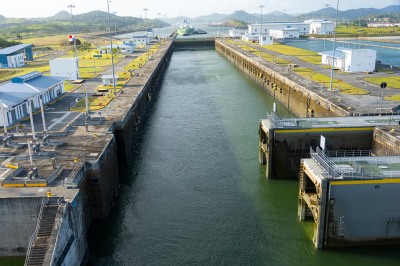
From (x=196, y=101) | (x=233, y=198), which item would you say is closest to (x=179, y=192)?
(x=233, y=198)

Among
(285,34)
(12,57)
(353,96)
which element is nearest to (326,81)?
(353,96)

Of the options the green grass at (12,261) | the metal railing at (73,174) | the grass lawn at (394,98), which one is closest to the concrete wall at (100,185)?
the metal railing at (73,174)

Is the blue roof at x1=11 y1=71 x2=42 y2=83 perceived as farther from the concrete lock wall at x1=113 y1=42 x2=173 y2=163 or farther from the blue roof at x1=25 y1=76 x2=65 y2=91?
the concrete lock wall at x1=113 y1=42 x2=173 y2=163

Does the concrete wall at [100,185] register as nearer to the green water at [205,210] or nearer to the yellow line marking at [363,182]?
the green water at [205,210]

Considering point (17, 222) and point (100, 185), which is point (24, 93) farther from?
point (17, 222)

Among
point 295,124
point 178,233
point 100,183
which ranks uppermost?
point 295,124

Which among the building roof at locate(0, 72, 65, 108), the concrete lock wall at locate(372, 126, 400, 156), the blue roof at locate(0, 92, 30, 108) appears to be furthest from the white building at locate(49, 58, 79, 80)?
the concrete lock wall at locate(372, 126, 400, 156)

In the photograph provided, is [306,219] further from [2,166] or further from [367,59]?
[367,59]
